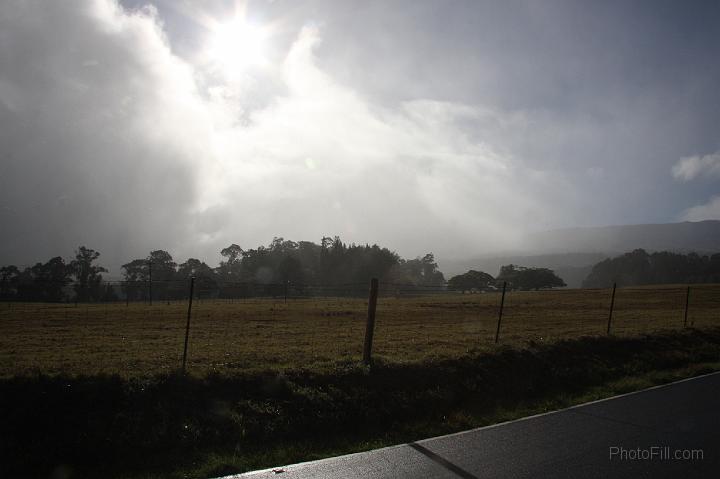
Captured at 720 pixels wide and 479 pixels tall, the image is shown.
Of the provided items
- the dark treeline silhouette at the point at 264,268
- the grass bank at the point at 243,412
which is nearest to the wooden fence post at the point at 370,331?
the grass bank at the point at 243,412

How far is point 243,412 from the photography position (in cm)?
738

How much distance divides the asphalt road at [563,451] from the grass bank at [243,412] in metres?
0.60

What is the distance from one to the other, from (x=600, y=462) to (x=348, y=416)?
3.90 metres

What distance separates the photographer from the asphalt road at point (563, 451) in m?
5.46

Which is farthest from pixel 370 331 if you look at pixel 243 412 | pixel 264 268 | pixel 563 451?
pixel 264 268

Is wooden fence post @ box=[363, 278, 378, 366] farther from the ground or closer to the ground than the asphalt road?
farther from the ground

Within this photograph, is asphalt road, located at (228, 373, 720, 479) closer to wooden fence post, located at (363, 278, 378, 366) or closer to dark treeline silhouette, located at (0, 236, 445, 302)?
wooden fence post, located at (363, 278, 378, 366)

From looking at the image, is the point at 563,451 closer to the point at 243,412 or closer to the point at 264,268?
the point at 243,412

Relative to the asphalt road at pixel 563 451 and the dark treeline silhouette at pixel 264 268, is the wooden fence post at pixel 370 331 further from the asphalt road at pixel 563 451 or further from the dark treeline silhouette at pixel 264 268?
the dark treeline silhouette at pixel 264 268

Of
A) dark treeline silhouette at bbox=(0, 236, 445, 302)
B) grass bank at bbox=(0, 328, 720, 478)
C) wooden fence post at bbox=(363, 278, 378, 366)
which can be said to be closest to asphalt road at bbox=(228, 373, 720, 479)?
grass bank at bbox=(0, 328, 720, 478)

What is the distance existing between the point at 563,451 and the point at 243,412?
4975 millimetres

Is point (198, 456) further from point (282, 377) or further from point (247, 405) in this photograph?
point (282, 377)

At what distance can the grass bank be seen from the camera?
5977mm

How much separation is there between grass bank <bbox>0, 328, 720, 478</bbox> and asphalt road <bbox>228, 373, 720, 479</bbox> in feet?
1.97
